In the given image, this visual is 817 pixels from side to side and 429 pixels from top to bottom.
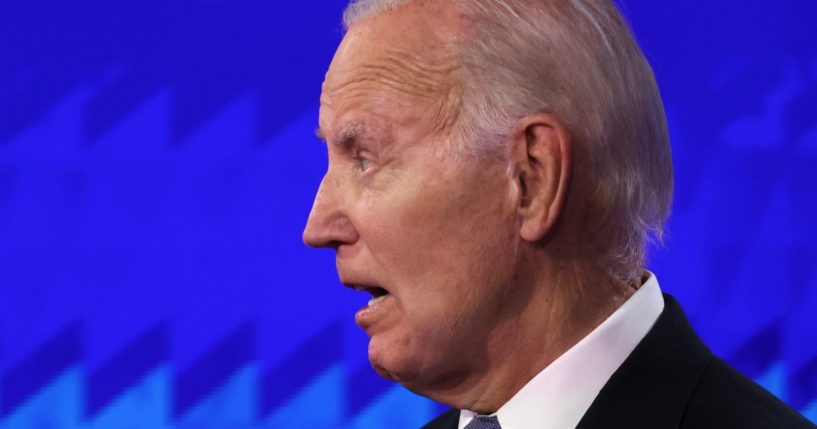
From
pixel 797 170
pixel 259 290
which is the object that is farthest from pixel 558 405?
pixel 797 170

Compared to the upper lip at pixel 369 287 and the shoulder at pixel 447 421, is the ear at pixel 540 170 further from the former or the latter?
the shoulder at pixel 447 421

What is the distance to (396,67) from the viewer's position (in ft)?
3.97

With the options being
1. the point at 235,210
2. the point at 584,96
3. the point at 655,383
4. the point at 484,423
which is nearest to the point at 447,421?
the point at 484,423

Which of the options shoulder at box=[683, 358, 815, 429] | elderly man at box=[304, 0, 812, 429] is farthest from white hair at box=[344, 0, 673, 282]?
shoulder at box=[683, 358, 815, 429]

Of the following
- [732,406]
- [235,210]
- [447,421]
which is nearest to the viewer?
[732,406]

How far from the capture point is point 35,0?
203cm

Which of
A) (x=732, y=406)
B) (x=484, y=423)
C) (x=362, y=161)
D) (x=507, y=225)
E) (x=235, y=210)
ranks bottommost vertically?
(x=732, y=406)

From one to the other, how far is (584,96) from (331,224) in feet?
0.92

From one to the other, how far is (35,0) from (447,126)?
3.61 ft

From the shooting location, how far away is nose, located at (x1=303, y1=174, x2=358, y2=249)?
3.99ft

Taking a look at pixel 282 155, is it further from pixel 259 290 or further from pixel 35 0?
pixel 35 0

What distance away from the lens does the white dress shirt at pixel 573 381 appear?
3.89ft

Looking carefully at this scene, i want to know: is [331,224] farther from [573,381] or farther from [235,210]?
[235,210]

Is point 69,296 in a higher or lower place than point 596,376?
higher
